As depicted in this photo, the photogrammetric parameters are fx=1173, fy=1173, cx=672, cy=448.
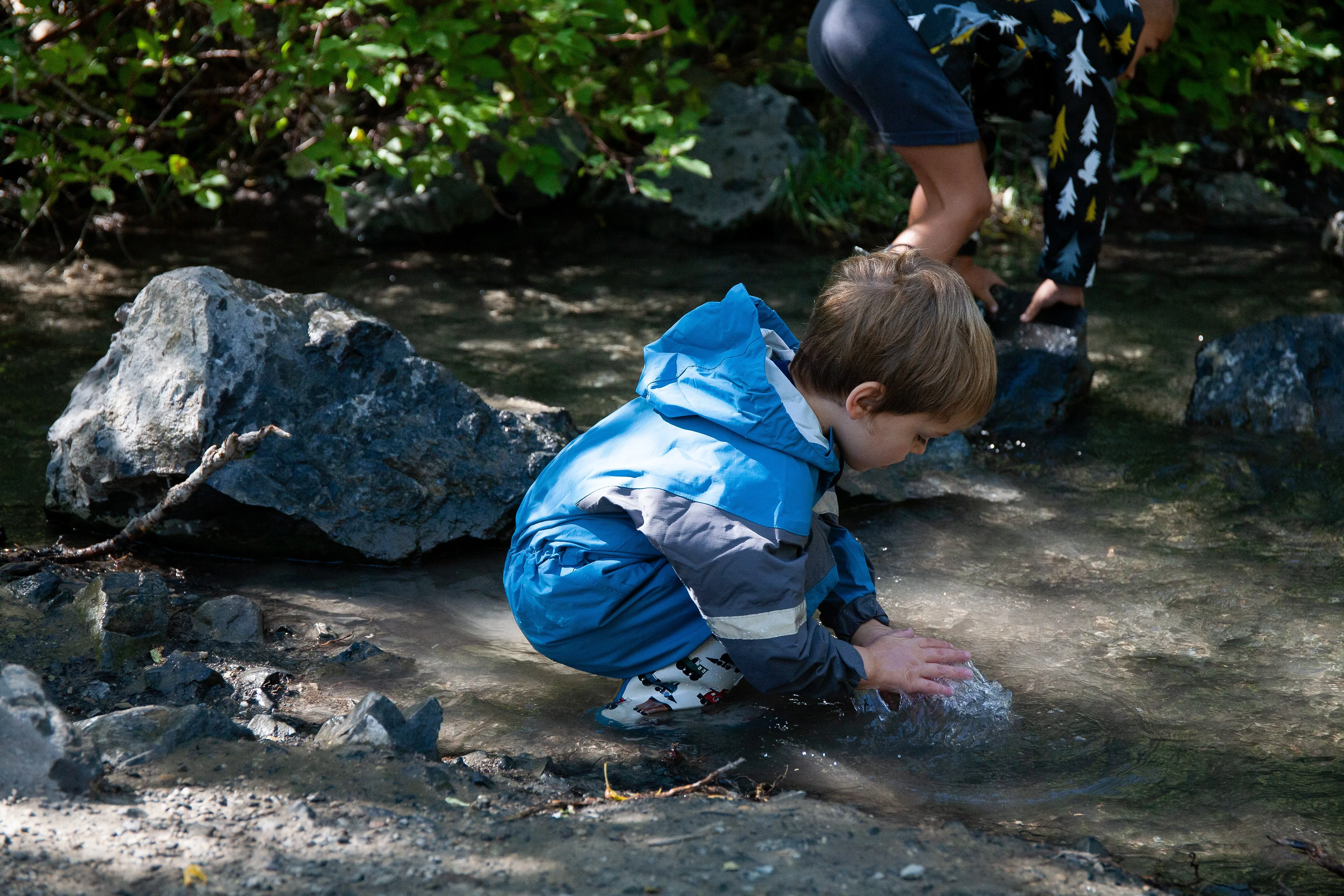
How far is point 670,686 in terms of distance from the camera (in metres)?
2.29

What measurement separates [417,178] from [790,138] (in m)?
2.37

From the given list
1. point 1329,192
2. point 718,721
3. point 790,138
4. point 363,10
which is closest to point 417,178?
point 363,10

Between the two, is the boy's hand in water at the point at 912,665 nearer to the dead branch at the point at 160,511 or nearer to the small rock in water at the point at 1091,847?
the small rock in water at the point at 1091,847

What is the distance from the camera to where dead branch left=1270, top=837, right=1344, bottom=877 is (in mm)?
1727

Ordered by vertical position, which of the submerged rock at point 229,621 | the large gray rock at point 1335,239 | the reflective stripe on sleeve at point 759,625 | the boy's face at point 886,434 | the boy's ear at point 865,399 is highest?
the large gray rock at point 1335,239

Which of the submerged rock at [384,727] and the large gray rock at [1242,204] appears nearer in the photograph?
the submerged rock at [384,727]

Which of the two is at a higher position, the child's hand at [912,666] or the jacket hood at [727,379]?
the jacket hood at [727,379]

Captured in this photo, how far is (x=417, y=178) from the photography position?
15.6 feet

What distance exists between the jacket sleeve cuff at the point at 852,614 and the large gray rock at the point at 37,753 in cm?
137

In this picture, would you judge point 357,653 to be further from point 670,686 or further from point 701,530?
point 701,530

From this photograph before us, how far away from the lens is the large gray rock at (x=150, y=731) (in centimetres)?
179

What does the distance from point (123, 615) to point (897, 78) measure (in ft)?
8.32

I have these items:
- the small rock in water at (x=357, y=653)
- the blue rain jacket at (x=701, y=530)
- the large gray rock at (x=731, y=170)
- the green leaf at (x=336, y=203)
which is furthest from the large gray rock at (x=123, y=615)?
the large gray rock at (x=731, y=170)

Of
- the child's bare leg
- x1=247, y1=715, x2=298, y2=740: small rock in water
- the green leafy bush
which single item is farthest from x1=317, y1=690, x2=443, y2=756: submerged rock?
the green leafy bush
